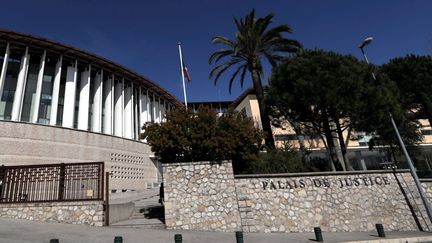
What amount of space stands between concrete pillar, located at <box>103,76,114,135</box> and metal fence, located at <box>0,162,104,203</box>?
17.5 meters

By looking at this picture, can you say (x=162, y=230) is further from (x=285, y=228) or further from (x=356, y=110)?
(x=356, y=110)

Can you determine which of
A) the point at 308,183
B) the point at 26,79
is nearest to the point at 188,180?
the point at 308,183

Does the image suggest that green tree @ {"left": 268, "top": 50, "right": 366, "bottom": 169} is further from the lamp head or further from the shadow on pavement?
the shadow on pavement

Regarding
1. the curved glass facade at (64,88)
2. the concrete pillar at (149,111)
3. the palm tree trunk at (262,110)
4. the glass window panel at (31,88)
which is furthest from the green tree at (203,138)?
the concrete pillar at (149,111)

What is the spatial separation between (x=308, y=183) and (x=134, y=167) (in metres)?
22.7

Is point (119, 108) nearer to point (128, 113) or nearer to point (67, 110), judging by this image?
point (128, 113)

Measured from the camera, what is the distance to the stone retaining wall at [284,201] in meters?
11.3

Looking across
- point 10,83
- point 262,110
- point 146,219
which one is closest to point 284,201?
point 146,219

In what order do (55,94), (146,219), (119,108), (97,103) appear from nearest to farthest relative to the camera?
1. (146,219)
2. (55,94)
3. (97,103)
4. (119,108)

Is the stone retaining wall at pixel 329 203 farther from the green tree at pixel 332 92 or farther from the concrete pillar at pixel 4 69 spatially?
the concrete pillar at pixel 4 69

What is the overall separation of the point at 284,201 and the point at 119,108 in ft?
85.8

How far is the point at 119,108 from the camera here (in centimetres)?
3250

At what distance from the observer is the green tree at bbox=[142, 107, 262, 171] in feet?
41.9

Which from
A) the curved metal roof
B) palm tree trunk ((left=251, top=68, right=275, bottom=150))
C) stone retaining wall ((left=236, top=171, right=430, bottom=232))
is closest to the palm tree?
palm tree trunk ((left=251, top=68, right=275, bottom=150))
